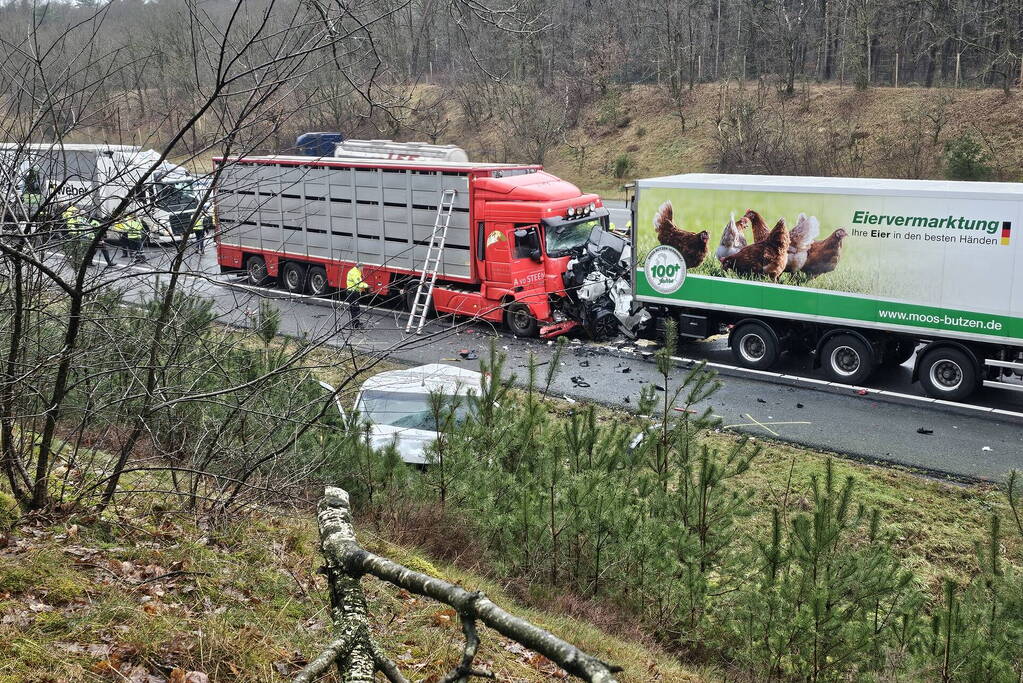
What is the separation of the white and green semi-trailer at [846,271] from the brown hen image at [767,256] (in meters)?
0.02

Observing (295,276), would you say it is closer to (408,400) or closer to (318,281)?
(318,281)

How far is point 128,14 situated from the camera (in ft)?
23.8

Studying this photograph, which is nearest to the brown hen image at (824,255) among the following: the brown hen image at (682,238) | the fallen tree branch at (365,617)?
the brown hen image at (682,238)

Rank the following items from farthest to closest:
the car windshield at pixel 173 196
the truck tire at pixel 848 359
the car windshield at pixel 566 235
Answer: the car windshield at pixel 566 235 → the truck tire at pixel 848 359 → the car windshield at pixel 173 196

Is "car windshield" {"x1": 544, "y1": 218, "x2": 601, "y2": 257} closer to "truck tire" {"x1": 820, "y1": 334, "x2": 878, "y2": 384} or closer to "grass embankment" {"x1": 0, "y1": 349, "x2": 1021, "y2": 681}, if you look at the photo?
"truck tire" {"x1": 820, "y1": 334, "x2": 878, "y2": 384}

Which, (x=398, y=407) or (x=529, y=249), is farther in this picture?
(x=529, y=249)

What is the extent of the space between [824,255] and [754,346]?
1.99 meters

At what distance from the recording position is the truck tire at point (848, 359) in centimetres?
1476

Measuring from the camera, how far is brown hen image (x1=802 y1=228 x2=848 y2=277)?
1479 cm

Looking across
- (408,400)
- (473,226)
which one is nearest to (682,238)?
(473,226)

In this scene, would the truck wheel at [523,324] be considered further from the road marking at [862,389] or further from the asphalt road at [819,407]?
the road marking at [862,389]

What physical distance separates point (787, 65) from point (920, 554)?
37.3 metres

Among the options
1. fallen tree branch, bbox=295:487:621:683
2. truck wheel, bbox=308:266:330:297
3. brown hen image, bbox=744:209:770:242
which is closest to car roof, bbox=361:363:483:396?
brown hen image, bbox=744:209:770:242

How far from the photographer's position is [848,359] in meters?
15.0
